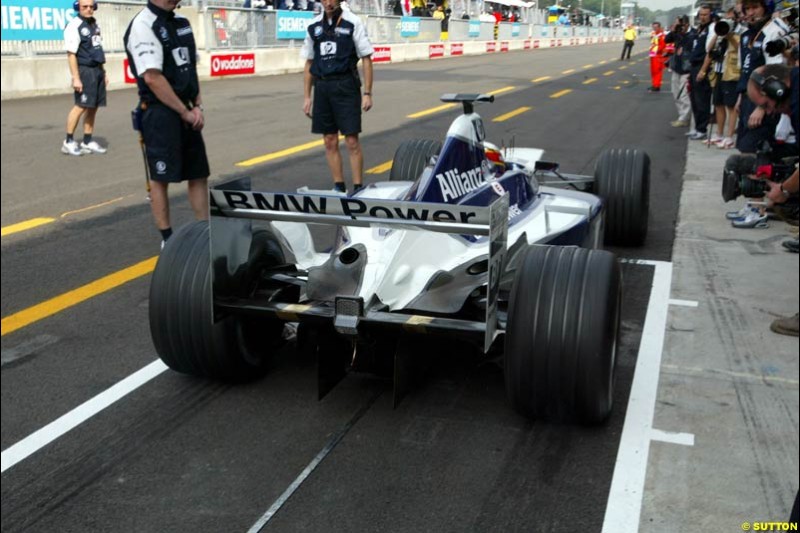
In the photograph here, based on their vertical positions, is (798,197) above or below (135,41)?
below

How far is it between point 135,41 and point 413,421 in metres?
2.92

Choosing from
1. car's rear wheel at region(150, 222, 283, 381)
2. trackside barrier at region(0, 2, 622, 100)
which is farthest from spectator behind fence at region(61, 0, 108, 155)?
car's rear wheel at region(150, 222, 283, 381)

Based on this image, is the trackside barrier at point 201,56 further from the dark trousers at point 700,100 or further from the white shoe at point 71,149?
the white shoe at point 71,149

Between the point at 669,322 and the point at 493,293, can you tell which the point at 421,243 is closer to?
the point at 493,293

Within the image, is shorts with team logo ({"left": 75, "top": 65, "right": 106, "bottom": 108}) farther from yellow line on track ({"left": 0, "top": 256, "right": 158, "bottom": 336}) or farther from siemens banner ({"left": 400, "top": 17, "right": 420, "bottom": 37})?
siemens banner ({"left": 400, "top": 17, "right": 420, "bottom": 37})

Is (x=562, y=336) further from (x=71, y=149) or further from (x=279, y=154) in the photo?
(x=71, y=149)

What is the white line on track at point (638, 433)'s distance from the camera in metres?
3.03

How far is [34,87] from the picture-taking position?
1509cm

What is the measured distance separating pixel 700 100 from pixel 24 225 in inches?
353

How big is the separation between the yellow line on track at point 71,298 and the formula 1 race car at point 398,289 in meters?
1.45

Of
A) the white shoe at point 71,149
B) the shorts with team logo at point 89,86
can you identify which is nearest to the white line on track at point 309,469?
the shorts with team logo at point 89,86

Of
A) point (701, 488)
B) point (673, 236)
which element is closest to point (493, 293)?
point (701, 488)

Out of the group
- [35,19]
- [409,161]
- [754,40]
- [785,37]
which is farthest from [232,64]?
[409,161]

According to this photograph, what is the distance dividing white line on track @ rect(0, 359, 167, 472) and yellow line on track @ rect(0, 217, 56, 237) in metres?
3.12
